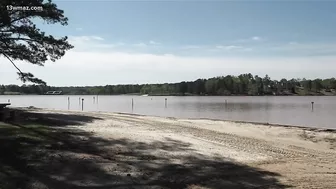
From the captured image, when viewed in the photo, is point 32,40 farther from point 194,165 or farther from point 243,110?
point 243,110

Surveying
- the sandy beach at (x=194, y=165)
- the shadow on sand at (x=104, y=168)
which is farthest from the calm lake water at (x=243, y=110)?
the shadow on sand at (x=104, y=168)

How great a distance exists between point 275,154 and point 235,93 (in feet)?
581

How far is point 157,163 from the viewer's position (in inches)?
394

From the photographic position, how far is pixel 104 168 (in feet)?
29.1

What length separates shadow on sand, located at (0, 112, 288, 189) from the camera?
25.4 feet

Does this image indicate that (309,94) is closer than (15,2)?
No

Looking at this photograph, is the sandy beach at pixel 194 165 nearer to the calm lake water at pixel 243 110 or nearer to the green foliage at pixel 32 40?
the green foliage at pixel 32 40

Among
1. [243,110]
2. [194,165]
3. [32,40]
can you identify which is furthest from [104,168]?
[243,110]

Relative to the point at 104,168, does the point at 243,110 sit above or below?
below

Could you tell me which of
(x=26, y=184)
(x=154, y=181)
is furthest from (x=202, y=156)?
(x=26, y=184)

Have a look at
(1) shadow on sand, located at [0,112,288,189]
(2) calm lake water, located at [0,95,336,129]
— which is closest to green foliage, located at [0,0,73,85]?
(1) shadow on sand, located at [0,112,288,189]

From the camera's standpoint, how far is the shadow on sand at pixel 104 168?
7754 mm

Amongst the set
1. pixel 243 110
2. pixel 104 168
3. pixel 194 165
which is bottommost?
pixel 243 110

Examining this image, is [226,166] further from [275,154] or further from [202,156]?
[275,154]
